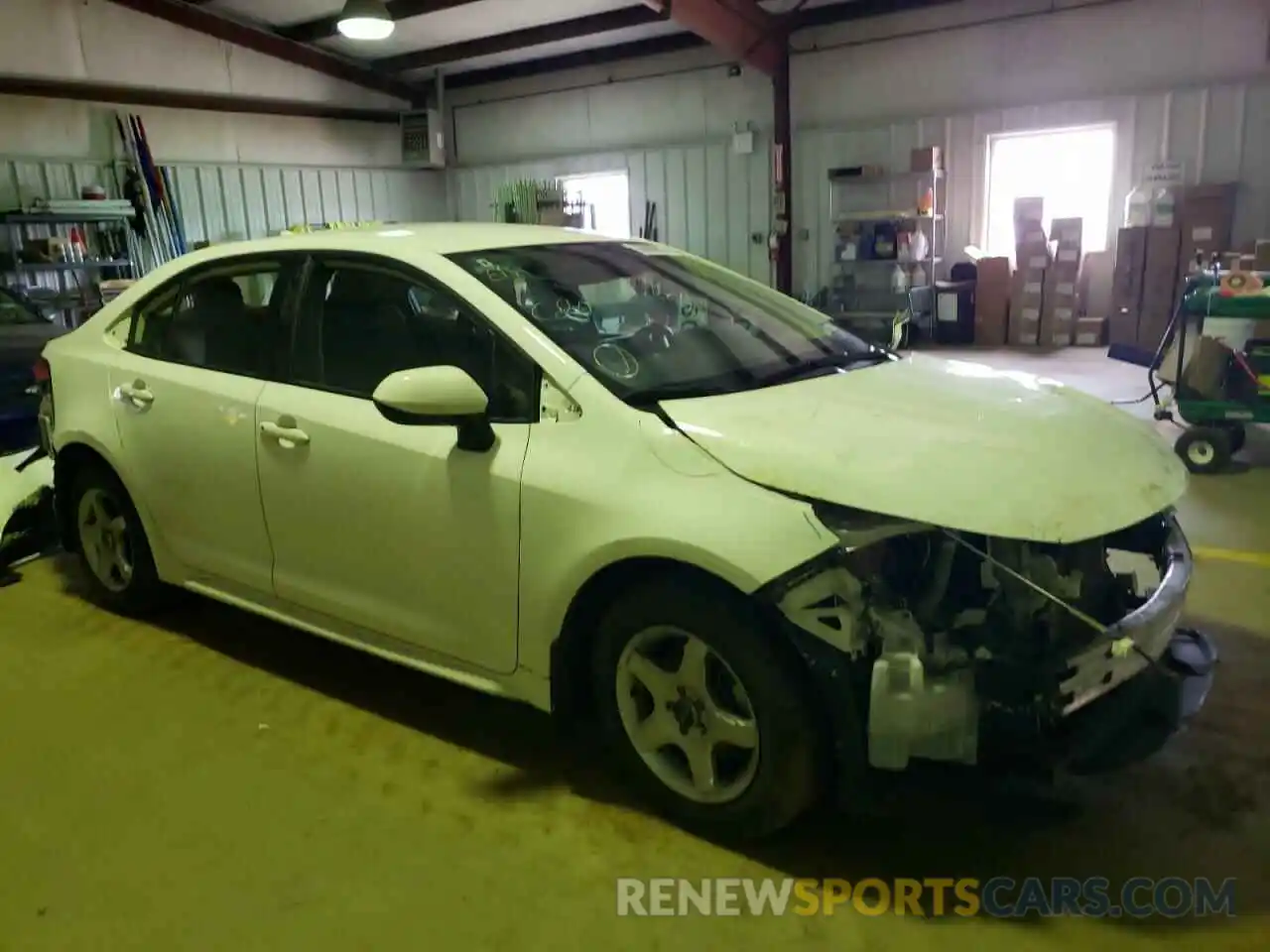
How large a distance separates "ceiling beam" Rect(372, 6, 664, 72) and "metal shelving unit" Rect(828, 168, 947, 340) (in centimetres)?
273

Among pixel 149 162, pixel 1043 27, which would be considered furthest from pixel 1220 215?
pixel 149 162

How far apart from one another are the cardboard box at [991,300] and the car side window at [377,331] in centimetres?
855

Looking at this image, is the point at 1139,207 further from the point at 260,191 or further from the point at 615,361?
the point at 260,191

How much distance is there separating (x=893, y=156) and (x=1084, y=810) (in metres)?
9.42

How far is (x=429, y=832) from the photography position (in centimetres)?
232

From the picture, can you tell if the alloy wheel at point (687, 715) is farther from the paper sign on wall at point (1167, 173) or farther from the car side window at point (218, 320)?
the paper sign on wall at point (1167, 173)

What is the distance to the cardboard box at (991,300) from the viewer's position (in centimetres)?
1003

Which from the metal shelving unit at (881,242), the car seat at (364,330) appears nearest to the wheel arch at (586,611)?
the car seat at (364,330)

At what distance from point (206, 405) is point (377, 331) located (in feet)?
2.06

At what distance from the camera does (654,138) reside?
12266 mm

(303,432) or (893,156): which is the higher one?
(893,156)

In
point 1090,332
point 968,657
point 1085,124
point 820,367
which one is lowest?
point 1090,332

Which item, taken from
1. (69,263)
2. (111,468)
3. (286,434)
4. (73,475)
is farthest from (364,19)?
(286,434)

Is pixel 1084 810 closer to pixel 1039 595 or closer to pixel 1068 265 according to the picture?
pixel 1039 595
